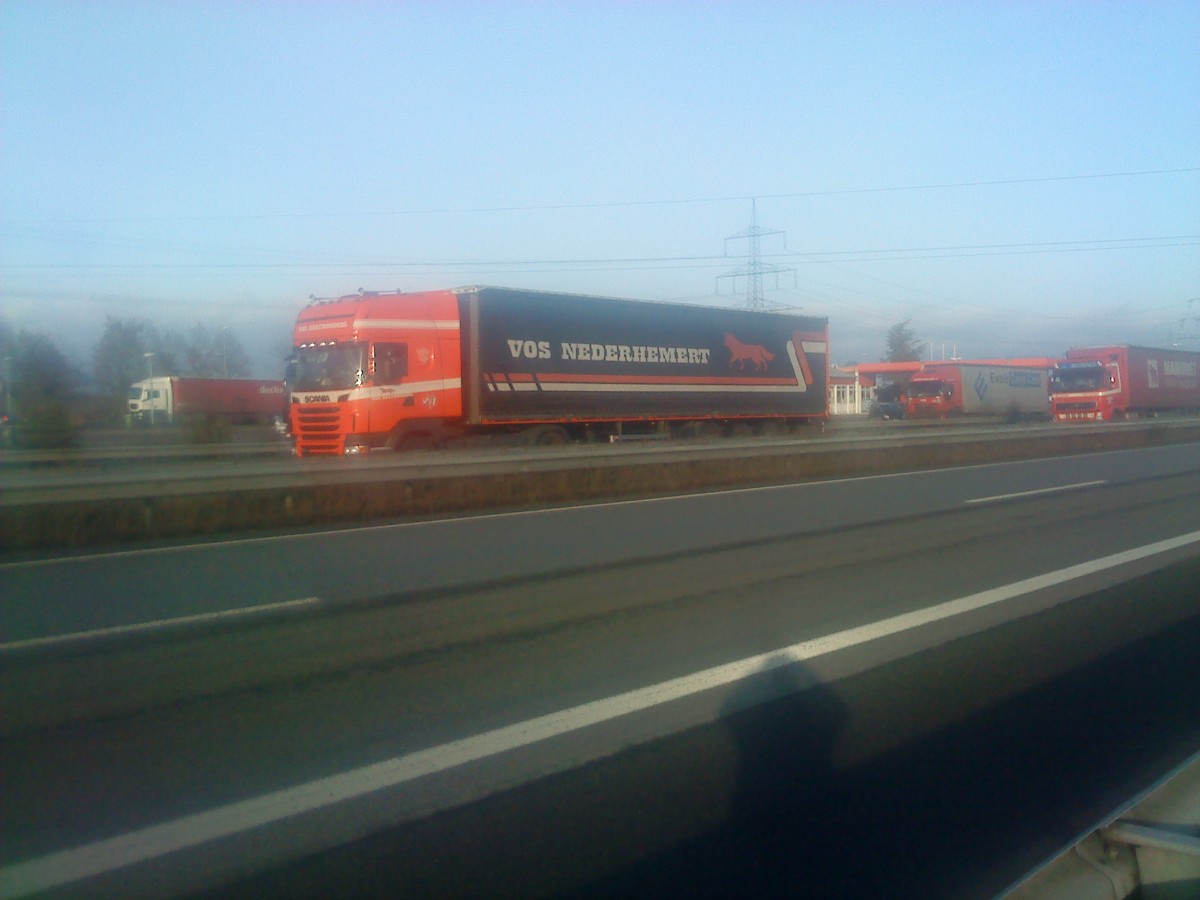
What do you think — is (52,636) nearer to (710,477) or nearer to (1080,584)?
(1080,584)

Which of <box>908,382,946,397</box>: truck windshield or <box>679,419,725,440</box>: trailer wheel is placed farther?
<box>908,382,946,397</box>: truck windshield

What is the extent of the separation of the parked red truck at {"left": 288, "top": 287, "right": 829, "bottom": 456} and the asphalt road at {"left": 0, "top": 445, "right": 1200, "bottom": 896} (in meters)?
10.3

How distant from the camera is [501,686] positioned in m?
6.48

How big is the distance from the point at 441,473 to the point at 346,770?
12295 millimetres

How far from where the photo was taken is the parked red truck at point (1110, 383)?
48.6 m

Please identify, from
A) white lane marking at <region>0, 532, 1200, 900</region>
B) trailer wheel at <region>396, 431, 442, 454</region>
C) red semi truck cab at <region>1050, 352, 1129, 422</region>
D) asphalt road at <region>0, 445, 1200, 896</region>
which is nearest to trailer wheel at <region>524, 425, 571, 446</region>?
trailer wheel at <region>396, 431, 442, 454</region>

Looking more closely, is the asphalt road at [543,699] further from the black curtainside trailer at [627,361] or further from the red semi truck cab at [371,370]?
the black curtainside trailer at [627,361]

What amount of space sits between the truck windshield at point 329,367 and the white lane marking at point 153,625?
43.3 feet

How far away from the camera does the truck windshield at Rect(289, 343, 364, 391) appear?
70.8ft

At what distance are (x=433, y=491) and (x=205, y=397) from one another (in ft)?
84.4

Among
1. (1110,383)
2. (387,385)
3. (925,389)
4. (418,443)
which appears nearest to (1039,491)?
(418,443)

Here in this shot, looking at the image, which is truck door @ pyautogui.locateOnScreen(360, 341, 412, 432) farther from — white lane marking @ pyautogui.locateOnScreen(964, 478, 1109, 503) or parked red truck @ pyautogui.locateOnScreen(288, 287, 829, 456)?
white lane marking @ pyautogui.locateOnScreen(964, 478, 1109, 503)

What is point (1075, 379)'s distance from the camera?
49.8 metres

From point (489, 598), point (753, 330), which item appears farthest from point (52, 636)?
point (753, 330)
